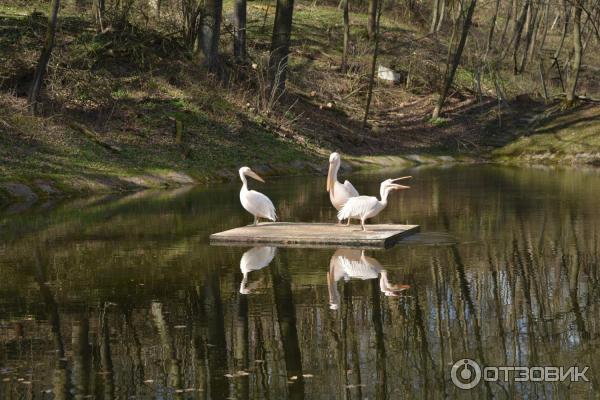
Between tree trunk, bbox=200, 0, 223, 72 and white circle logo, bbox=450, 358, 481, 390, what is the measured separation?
31.2 metres

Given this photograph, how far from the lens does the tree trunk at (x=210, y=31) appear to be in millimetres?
38938

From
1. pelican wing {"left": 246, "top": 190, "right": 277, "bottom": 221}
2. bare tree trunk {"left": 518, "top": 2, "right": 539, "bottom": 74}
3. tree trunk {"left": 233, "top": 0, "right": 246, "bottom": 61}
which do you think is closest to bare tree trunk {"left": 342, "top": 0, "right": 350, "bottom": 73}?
tree trunk {"left": 233, "top": 0, "right": 246, "bottom": 61}

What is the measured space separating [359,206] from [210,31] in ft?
76.3

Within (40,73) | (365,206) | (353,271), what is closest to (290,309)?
(353,271)

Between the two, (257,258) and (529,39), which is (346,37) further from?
(257,258)

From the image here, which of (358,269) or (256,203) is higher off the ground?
(256,203)

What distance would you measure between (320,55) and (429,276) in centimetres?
3901

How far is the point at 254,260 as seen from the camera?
51.4 feet

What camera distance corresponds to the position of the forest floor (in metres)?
31.0

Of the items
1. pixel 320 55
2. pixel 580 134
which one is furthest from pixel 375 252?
pixel 320 55

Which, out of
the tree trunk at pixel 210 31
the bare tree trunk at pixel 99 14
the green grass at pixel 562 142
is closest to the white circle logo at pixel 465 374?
the tree trunk at pixel 210 31

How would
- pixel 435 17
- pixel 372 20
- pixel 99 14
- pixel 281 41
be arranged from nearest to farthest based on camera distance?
pixel 99 14 < pixel 281 41 < pixel 372 20 < pixel 435 17

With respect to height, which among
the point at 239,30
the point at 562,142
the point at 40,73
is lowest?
the point at 562,142

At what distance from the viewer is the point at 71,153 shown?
3045cm
